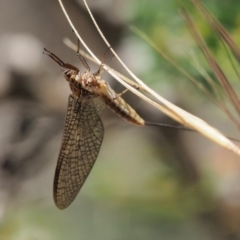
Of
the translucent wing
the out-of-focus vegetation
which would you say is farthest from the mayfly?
the out-of-focus vegetation

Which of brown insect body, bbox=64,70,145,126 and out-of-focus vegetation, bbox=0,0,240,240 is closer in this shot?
brown insect body, bbox=64,70,145,126

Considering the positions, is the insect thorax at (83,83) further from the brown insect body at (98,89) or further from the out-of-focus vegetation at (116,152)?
the out-of-focus vegetation at (116,152)

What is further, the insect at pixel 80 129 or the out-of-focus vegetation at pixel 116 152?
the out-of-focus vegetation at pixel 116 152

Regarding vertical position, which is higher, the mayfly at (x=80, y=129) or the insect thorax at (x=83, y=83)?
the insect thorax at (x=83, y=83)

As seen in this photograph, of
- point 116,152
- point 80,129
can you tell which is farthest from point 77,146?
point 116,152

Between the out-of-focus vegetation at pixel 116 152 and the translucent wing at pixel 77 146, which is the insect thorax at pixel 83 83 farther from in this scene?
the out-of-focus vegetation at pixel 116 152

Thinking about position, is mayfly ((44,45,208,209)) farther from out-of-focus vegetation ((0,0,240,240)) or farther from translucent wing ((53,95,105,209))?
out-of-focus vegetation ((0,0,240,240))

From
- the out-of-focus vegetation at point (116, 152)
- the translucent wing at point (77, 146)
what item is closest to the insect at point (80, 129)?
the translucent wing at point (77, 146)

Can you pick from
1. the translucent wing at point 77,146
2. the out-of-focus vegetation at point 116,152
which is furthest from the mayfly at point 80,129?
the out-of-focus vegetation at point 116,152
